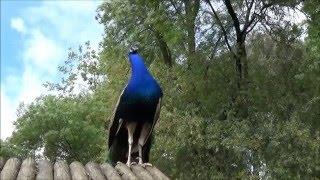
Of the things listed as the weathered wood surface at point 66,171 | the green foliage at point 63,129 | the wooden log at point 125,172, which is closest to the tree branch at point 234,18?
the weathered wood surface at point 66,171

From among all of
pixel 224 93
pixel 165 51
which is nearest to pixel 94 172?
pixel 224 93

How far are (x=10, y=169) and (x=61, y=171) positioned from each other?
55cm

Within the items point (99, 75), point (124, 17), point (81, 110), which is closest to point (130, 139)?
point (124, 17)

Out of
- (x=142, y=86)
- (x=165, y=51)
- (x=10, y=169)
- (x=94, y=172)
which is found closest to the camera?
(x=10, y=169)

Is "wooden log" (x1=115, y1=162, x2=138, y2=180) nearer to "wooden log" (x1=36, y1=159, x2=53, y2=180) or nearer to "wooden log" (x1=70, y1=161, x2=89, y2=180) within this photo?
"wooden log" (x1=70, y1=161, x2=89, y2=180)

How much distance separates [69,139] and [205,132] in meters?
14.6

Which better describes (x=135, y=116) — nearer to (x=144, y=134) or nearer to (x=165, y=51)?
(x=144, y=134)

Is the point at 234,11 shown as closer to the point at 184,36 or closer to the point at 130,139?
the point at 184,36

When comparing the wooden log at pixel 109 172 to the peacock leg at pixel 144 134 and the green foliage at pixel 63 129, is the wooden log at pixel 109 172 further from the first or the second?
the green foliage at pixel 63 129

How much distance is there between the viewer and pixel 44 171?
20.8 ft

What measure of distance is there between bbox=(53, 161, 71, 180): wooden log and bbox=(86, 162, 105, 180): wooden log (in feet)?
0.85

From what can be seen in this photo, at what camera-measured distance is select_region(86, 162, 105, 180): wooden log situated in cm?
639

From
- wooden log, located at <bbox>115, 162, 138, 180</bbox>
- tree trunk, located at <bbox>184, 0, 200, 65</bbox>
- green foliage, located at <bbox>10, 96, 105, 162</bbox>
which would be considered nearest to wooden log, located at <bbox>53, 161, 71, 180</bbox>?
wooden log, located at <bbox>115, 162, 138, 180</bbox>

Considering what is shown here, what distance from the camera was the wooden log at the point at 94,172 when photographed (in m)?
6.39
